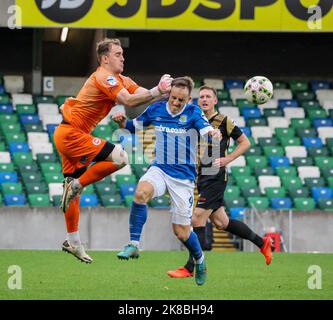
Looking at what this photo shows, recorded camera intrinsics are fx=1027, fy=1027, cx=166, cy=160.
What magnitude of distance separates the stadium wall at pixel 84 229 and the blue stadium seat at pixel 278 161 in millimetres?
4588

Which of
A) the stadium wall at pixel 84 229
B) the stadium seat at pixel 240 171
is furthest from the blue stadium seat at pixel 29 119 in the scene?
the stadium seat at pixel 240 171

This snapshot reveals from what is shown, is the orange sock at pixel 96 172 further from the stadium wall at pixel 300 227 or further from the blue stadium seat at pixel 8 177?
the blue stadium seat at pixel 8 177

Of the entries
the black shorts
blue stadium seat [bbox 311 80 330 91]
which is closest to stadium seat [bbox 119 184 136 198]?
blue stadium seat [bbox 311 80 330 91]

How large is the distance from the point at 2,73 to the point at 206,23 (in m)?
7.09

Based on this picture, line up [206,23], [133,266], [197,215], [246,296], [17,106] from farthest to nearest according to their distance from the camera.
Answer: [17,106] < [206,23] < [133,266] < [197,215] < [246,296]

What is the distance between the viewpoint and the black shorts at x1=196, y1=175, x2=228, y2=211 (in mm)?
13383

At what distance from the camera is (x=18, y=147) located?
23844 millimetres

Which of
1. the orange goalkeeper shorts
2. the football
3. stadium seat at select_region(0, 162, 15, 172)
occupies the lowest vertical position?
→ the orange goalkeeper shorts

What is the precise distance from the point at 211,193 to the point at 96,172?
265cm

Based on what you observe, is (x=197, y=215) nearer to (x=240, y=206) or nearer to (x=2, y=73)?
(x=240, y=206)

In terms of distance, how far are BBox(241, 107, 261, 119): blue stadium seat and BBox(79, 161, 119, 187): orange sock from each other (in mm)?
15536

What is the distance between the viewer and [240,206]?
22422 mm

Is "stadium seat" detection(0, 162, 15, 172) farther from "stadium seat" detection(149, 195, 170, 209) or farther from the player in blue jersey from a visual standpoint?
the player in blue jersey

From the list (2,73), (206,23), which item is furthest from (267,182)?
(2,73)
